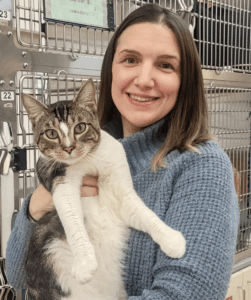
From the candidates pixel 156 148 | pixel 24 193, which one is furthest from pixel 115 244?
pixel 24 193

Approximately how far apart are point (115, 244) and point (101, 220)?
70 millimetres

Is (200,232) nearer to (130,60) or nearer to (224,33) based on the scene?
(130,60)

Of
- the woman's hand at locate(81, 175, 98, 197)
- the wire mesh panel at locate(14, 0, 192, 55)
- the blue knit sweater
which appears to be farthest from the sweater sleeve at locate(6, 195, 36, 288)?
the wire mesh panel at locate(14, 0, 192, 55)

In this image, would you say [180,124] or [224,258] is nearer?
[224,258]

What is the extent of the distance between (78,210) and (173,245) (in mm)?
228

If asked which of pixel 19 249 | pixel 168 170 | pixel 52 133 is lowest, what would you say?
pixel 19 249

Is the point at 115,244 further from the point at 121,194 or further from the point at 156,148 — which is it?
the point at 156,148

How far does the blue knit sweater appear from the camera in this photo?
29.0 inches

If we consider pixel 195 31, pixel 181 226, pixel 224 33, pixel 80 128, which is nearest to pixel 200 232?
pixel 181 226

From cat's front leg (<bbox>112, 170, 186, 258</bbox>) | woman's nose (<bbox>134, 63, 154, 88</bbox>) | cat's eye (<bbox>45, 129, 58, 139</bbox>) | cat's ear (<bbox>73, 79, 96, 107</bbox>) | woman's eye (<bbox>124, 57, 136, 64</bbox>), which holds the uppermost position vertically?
woman's eye (<bbox>124, 57, 136, 64</bbox>)

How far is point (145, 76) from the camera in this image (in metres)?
0.92

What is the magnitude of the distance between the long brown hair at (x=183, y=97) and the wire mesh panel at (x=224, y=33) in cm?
69

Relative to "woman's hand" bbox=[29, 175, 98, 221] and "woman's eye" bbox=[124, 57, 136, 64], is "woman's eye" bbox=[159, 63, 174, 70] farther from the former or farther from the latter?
"woman's hand" bbox=[29, 175, 98, 221]

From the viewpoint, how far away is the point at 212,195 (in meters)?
0.81
